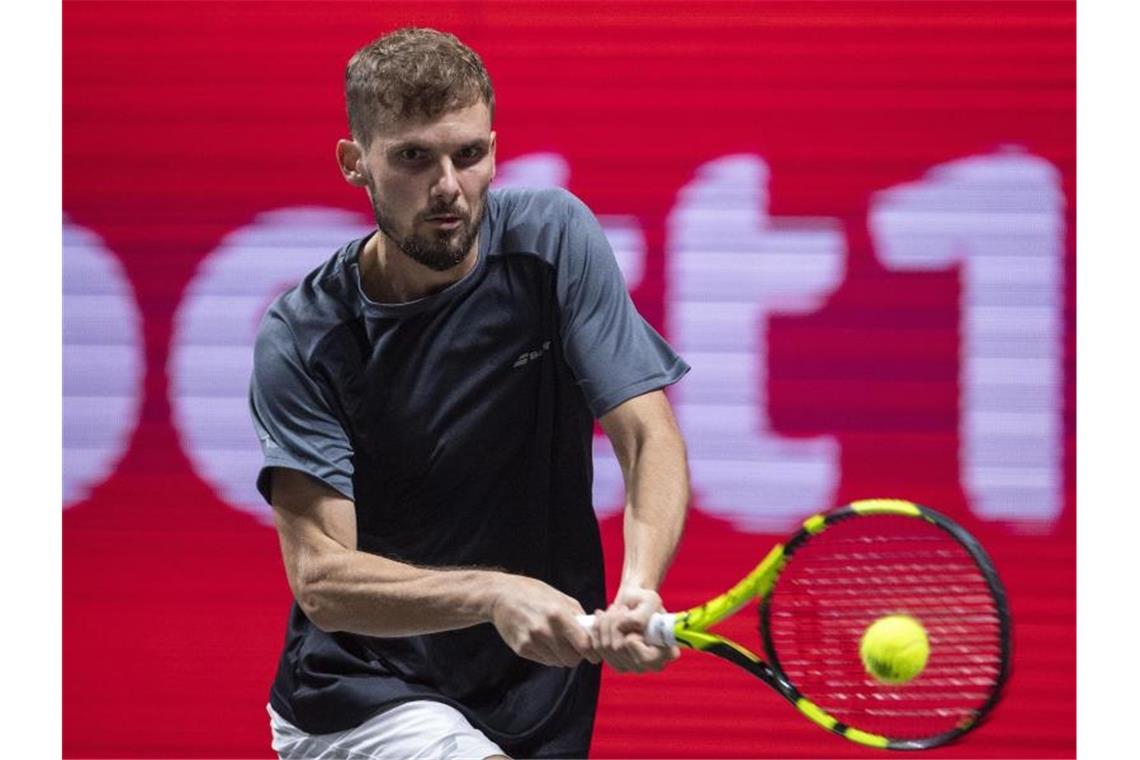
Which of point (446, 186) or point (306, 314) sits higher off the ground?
point (446, 186)

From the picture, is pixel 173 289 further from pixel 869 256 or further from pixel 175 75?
pixel 869 256

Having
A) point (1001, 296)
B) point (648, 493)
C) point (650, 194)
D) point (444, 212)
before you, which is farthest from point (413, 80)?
point (1001, 296)

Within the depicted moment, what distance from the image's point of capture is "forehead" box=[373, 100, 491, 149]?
246 centimetres

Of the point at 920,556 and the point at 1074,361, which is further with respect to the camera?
the point at 1074,361

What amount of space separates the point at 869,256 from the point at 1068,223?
509mm

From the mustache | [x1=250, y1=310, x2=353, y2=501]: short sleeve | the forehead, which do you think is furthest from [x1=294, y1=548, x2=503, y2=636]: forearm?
the forehead

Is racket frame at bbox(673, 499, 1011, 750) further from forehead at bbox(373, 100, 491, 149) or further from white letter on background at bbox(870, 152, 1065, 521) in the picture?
white letter on background at bbox(870, 152, 1065, 521)

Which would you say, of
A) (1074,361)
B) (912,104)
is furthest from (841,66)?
(1074,361)

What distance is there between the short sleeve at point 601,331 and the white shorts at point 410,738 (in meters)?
0.54

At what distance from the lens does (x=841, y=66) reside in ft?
13.6

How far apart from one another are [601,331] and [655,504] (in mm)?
294

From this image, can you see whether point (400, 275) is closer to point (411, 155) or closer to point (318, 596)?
point (411, 155)

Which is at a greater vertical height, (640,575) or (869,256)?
(869,256)

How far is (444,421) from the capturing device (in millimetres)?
2586
